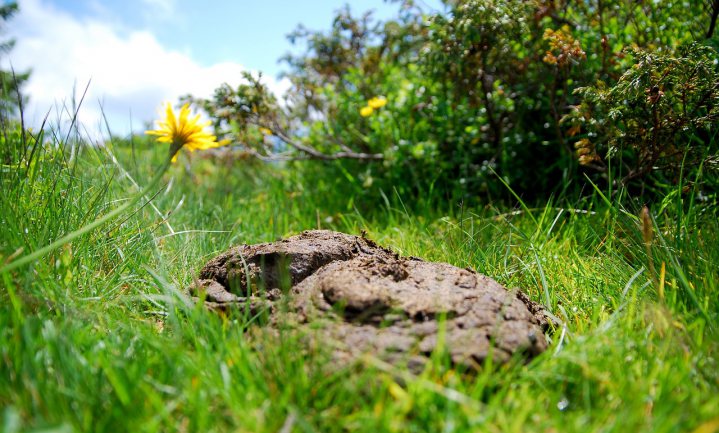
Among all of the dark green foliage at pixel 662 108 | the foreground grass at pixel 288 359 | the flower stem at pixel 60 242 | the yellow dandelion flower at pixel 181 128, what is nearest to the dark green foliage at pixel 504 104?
the dark green foliage at pixel 662 108

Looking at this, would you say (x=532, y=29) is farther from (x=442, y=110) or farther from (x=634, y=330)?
(x=634, y=330)

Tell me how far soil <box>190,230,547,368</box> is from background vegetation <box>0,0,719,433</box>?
0.08m

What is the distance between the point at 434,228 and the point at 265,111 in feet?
5.44

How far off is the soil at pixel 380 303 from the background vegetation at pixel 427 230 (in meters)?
0.08

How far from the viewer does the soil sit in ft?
5.00

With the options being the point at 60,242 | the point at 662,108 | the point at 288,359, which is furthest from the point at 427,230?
the point at 60,242

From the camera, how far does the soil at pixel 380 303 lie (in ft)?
5.00

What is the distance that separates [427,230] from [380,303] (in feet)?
4.81

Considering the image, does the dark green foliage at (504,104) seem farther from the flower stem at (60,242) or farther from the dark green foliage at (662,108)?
the flower stem at (60,242)

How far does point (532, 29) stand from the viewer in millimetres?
3619

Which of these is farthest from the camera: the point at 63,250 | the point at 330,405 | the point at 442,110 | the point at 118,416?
the point at 442,110

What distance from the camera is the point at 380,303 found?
165 centimetres

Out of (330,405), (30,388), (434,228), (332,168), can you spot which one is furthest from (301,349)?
(332,168)

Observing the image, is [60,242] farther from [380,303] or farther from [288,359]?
[380,303]
